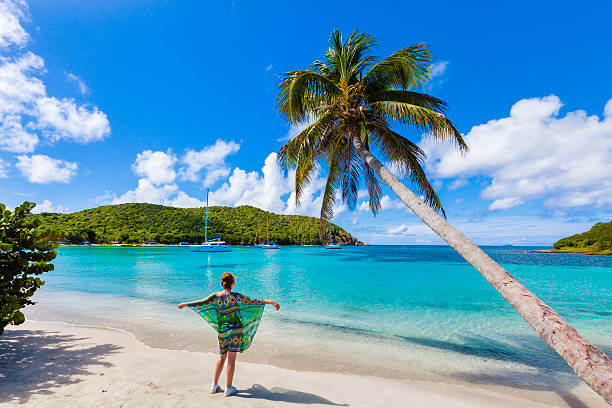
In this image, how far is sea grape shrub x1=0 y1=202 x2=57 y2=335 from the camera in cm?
368

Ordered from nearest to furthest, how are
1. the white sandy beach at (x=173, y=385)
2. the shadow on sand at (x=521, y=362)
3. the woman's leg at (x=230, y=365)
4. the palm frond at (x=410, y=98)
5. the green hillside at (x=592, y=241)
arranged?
1. the white sandy beach at (x=173, y=385)
2. the woman's leg at (x=230, y=365)
3. the shadow on sand at (x=521, y=362)
4. the palm frond at (x=410, y=98)
5. the green hillside at (x=592, y=241)

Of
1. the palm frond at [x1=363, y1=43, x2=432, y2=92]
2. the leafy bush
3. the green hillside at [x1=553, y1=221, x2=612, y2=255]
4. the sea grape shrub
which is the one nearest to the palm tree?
the palm frond at [x1=363, y1=43, x2=432, y2=92]

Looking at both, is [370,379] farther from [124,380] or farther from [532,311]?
[124,380]

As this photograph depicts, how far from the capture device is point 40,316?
7711mm

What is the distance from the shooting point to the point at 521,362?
515cm

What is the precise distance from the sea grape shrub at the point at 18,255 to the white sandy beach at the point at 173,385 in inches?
37.8

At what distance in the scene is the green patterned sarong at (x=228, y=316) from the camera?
318 cm

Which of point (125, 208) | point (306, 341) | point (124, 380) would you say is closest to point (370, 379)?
point (306, 341)


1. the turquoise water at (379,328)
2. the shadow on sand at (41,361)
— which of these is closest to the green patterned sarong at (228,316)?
the turquoise water at (379,328)

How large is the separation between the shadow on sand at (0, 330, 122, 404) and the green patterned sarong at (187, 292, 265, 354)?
2.18m

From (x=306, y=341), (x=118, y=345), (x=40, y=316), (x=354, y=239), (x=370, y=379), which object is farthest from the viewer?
(x=354, y=239)

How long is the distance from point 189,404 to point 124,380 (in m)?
1.31

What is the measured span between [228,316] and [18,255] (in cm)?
325

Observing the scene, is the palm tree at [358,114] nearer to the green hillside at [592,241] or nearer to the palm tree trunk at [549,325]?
the palm tree trunk at [549,325]
